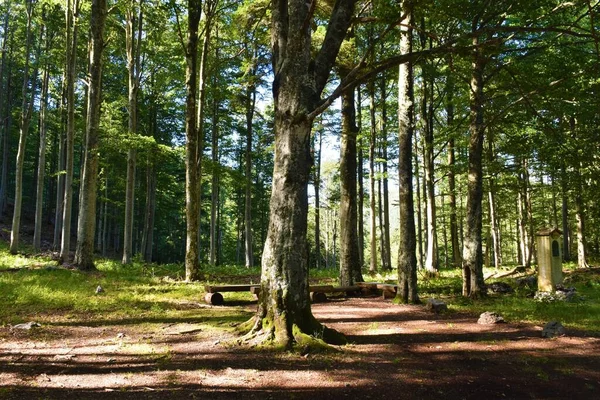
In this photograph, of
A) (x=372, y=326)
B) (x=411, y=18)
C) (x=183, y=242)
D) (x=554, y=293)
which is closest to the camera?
(x=372, y=326)

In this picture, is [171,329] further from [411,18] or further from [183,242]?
[183,242]

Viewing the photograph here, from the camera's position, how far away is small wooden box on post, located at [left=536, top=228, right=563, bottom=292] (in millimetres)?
11328

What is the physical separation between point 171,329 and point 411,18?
8.97m

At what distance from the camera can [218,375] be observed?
14.6 ft

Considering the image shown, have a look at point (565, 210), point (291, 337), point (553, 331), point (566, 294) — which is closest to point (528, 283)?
point (566, 294)

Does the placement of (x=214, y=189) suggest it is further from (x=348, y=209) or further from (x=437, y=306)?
(x=437, y=306)

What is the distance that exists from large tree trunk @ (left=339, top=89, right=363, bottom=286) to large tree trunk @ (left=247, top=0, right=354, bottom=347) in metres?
5.45

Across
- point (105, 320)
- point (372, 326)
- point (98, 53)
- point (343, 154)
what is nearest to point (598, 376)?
point (372, 326)

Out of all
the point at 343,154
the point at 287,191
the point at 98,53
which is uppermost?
the point at 98,53

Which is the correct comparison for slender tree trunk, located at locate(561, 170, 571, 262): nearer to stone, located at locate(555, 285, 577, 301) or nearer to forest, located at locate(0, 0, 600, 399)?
forest, located at locate(0, 0, 600, 399)

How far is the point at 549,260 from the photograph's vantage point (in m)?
11.4

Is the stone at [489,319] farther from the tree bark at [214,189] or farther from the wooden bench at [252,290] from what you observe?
the tree bark at [214,189]

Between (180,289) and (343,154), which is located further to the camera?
(343,154)

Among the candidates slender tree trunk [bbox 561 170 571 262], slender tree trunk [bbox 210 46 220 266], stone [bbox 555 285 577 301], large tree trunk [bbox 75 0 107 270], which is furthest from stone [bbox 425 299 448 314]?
slender tree trunk [bbox 210 46 220 266]
